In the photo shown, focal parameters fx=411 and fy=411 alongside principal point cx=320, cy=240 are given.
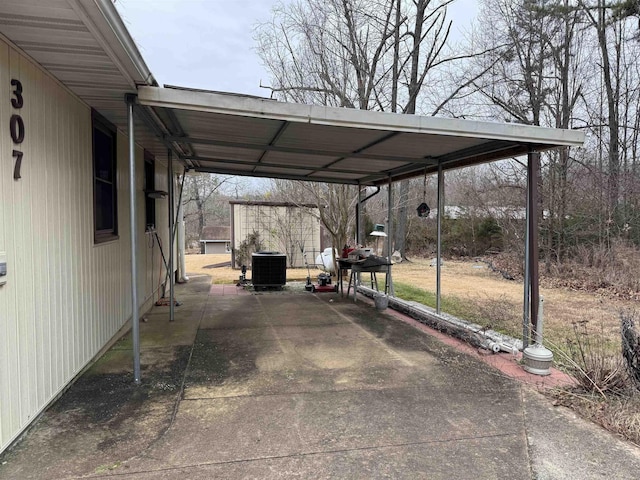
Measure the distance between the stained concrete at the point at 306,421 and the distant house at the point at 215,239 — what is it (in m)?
29.2

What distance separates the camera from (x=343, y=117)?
3402mm

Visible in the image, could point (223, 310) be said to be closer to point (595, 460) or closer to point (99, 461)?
point (99, 461)

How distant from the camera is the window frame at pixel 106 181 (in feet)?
12.6

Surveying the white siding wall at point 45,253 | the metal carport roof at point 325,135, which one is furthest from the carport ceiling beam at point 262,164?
the white siding wall at point 45,253

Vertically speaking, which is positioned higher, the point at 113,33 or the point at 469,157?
the point at 113,33

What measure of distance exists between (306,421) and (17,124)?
255cm

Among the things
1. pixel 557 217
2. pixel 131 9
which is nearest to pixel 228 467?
pixel 131 9

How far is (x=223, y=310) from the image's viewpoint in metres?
6.22

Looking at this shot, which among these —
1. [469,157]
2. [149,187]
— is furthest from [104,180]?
[469,157]

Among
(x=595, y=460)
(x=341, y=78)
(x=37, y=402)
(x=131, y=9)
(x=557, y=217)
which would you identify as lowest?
A: (x=595, y=460)

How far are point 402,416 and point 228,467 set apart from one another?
122cm

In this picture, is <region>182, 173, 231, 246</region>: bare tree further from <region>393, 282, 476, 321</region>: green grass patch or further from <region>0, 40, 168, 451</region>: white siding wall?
<region>0, 40, 168, 451</region>: white siding wall

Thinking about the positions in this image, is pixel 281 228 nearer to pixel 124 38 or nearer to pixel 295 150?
pixel 295 150

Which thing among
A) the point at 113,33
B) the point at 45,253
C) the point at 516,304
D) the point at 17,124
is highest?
the point at 113,33
